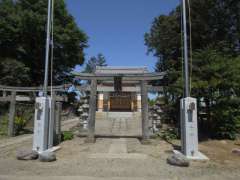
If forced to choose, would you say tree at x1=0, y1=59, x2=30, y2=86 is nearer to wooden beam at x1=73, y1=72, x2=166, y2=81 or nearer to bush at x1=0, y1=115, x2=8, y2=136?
bush at x1=0, y1=115, x2=8, y2=136

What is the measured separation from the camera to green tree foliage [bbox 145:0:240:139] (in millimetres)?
9859

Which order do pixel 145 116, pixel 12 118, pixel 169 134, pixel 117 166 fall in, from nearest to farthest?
pixel 117 166 < pixel 145 116 < pixel 169 134 < pixel 12 118

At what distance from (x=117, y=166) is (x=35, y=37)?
21.4m

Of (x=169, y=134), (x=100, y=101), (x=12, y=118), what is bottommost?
(x=169, y=134)

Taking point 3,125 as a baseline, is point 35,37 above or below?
above

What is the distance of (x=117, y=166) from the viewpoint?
→ 19.3ft

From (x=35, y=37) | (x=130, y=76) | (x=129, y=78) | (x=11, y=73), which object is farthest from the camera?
(x=35, y=37)

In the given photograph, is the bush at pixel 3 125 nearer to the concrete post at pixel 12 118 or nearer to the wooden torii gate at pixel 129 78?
the concrete post at pixel 12 118

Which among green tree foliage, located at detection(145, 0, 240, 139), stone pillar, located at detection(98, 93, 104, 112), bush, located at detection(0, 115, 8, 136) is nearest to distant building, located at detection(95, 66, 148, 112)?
stone pillar, located at detection(98, 93, 104, 112)

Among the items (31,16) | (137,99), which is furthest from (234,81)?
(31,16)

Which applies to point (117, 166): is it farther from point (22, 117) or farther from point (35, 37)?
point (35, 37)

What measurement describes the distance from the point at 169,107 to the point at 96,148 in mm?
6187

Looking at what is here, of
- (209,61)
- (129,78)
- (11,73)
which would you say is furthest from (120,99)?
(209,61)

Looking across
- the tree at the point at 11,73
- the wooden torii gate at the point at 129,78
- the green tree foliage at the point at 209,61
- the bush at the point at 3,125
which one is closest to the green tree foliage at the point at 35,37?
the tree at the point at 11,73
